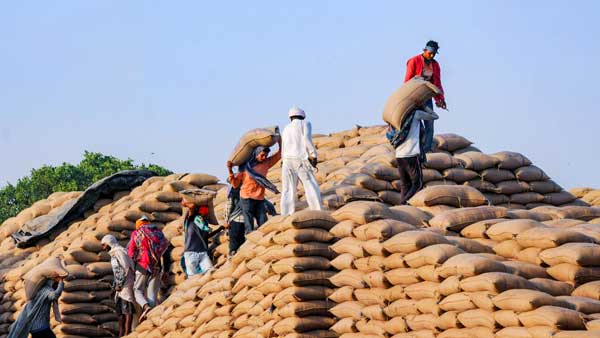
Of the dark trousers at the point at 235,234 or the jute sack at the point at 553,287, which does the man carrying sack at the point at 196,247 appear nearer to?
the dark trousers at the point at 235,234

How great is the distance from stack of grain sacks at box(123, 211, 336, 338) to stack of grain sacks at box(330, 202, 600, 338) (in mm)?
177

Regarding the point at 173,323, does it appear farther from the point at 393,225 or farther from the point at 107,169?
the point at 107,169

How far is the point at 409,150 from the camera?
13086mm

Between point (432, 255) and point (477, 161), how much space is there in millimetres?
4576

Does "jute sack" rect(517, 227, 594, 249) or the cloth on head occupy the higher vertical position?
the cloth on head

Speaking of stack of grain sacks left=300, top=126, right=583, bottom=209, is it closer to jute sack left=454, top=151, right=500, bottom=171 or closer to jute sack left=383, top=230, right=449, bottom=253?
jute sack left=454, top=151, right=500, bottom=171

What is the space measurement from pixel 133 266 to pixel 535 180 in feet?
14.8

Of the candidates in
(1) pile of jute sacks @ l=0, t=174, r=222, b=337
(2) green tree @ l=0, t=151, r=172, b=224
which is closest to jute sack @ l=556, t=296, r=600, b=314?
(1) pile of jute sacks @ l=0, t=174, r=222, b=337

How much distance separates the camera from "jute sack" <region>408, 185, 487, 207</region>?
1230 cm

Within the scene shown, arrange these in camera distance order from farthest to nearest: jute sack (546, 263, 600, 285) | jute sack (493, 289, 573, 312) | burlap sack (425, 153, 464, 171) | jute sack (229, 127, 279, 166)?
1. burlap sack (425, 153, 464, 171)
2. jute sack (229, 127, 279, 166)
3. jute sack (546, 263, 600, 285)
4. jute sack (493, 289, 573, 312)

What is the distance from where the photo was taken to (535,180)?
14.9 m

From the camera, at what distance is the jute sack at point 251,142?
13.5m

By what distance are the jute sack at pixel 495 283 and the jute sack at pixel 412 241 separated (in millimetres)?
859

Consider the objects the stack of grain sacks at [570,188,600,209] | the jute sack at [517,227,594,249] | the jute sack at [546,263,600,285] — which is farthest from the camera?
the stack of grain sacks at [570,188,600,209]
